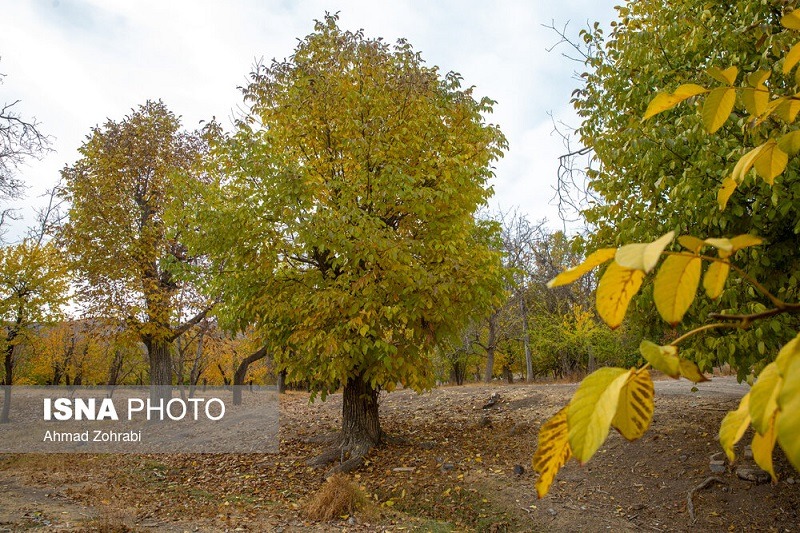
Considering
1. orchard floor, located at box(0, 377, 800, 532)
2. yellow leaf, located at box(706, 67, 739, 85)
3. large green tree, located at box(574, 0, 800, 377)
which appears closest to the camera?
yellow leaf, located at box(706, 67, 739, 85)

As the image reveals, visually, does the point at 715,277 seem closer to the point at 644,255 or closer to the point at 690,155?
the point at 644,255

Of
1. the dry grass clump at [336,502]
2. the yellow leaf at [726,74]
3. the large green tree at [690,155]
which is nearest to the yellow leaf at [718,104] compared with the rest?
the yellow leaf at [726,74]

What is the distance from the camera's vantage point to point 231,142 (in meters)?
7.43

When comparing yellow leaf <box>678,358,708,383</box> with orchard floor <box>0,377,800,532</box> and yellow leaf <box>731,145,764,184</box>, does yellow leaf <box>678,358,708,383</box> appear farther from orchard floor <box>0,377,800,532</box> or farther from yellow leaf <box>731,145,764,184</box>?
orchard floor <box>0,377,800,532</box>

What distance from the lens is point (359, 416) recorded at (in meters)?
8.53

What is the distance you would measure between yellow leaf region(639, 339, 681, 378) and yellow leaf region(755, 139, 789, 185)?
0.50 m

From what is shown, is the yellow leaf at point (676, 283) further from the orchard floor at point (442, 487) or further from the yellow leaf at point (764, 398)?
the orchard floor at point (442, 487)

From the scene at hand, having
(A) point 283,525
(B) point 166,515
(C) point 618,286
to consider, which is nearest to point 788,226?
(C) point 618,286

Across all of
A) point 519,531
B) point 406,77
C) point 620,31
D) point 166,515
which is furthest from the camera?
point 406,77

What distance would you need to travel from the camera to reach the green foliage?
6898 millimetres

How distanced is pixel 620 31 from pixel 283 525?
744cm

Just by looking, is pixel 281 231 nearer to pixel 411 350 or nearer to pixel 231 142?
pixel 231 142

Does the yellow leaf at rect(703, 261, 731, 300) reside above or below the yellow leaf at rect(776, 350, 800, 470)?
above

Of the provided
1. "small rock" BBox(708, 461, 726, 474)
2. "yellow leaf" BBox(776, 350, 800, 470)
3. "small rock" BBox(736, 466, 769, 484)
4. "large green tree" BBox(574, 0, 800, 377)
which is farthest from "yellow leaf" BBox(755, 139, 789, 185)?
"small rock" BBox(708, 461, 726, 474)
